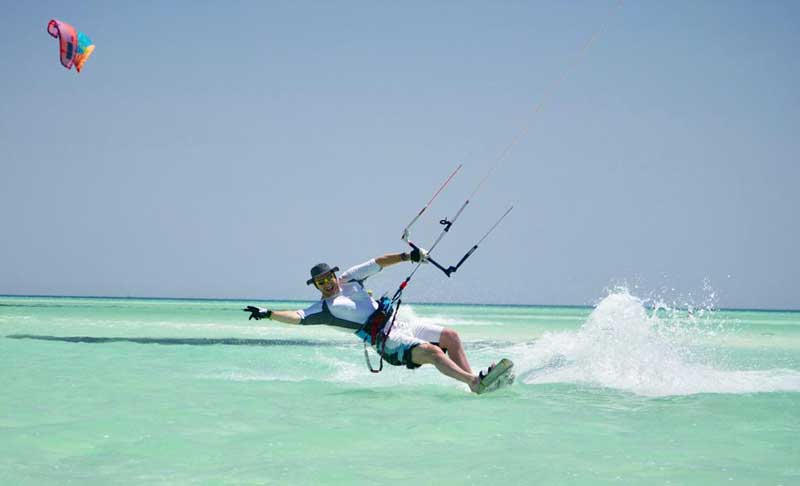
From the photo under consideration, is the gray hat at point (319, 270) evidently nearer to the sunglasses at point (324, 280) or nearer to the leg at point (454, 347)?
the sunglasses at point (324, 280)

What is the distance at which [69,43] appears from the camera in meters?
20.6

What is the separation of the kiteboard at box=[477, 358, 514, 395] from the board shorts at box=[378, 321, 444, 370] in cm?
89

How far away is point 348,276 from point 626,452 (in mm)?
4546

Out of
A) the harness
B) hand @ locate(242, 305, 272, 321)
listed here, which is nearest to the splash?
the harness

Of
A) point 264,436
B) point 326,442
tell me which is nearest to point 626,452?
point 326,442

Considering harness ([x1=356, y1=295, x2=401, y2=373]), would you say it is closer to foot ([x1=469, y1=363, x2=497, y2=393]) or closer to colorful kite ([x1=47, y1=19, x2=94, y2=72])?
foot ([x1=469, y1=363, x2=497, y2=393])

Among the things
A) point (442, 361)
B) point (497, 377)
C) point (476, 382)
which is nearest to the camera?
point (497, 377)

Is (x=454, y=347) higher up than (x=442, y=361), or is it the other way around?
(x=454, y=347)

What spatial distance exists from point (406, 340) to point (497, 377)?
3.91ft

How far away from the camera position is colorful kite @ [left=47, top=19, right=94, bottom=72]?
20.2 metres

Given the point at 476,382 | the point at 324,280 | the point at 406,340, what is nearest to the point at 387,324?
the point at 406,340

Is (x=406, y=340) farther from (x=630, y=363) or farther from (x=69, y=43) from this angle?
(x=69, y=43)

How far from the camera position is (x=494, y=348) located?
69.4 ft

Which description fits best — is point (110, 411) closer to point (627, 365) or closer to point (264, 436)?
point (264, 436)
